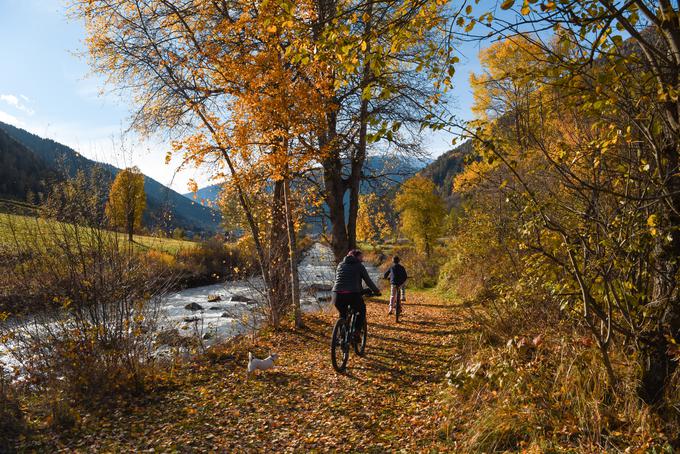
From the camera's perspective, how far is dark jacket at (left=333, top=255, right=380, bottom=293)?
6562 mm

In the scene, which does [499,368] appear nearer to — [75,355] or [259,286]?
[75,355]

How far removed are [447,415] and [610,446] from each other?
5.23ft

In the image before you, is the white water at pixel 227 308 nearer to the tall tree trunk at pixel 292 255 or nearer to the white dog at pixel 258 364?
the tall tree trunk at pixel 292 255

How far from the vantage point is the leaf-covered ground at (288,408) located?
4.33m

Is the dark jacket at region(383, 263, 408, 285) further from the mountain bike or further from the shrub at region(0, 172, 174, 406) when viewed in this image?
the shrub at region(0, 172, 174, 406)

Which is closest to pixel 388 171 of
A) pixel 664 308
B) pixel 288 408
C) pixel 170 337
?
pixel 170 337

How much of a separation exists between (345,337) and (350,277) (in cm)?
98

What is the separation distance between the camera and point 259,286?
394 inches

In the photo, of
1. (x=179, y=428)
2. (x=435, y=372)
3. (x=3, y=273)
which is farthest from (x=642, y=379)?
(x=3, y=273)

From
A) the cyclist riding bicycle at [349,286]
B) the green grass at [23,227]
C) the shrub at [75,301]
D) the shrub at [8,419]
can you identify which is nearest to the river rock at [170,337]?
the shrub at [75,301]

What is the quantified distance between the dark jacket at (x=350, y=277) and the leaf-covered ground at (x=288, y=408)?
1301 mm

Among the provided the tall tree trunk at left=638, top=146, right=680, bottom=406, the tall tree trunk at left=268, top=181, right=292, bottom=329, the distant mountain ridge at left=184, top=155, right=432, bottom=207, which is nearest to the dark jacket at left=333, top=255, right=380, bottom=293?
the tall tree trunk at left=268, top=181, right=292, bottom=329

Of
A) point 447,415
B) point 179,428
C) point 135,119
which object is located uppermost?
point 135,119

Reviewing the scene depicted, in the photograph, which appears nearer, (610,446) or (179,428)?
(610,446)
